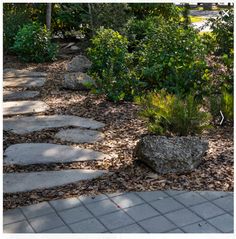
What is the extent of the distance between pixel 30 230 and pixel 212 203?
4.68 ft

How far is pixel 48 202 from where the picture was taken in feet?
12.5

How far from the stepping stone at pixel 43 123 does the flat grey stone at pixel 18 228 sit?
7.02 feet

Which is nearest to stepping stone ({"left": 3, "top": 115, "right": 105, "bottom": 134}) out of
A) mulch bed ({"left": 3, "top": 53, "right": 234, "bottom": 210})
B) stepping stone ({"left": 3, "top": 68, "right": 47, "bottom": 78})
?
mulch bed ({"left": 3, "top": 53, "right": 234, "bottom": 210})

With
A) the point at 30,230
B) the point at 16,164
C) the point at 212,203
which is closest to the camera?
the point at 30,230

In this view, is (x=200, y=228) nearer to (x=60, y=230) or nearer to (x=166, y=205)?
(x=166, y=205)

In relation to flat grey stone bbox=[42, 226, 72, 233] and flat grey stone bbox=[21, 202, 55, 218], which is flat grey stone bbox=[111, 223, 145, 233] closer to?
flat grey stone bbox=[42, 226, 72, 233]

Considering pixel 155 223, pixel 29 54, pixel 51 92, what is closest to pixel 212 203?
pixel 155 223

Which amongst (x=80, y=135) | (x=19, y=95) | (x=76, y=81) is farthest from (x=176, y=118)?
(x=19, y=95)

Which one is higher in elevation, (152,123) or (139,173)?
(152,123)

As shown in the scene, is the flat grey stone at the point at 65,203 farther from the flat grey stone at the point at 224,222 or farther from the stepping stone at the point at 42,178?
the flat grey stone at the point at 224,222

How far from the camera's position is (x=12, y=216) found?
3572mm

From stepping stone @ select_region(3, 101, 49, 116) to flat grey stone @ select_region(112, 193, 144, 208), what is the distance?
2.84 meters

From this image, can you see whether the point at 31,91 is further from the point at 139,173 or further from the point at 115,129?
the point at 139,173

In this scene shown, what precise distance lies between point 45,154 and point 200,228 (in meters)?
1.93
